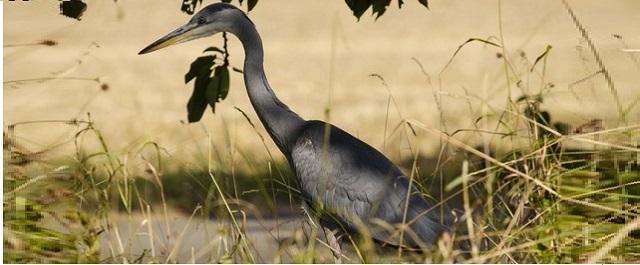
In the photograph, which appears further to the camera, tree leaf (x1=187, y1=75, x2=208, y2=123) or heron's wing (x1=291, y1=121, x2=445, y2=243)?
tree leaf (x1=187, y1=75, x2=208, y2=123)

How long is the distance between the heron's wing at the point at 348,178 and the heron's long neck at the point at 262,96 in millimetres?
148

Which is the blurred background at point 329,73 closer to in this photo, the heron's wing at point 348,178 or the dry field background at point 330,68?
the dry field background at point 330,68

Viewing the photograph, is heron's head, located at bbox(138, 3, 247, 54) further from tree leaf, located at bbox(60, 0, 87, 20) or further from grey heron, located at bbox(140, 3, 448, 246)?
tree leaf, located at bbox(60, 0, 87, 20)

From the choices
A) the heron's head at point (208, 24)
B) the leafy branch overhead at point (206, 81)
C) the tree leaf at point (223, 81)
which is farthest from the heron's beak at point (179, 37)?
the tree leaf at point (223, 81)

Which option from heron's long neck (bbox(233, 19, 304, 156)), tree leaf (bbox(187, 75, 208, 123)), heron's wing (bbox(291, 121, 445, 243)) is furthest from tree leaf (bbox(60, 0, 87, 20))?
heron's wing (bbox(291, 121, 445, 243))

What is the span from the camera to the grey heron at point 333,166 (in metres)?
5.40

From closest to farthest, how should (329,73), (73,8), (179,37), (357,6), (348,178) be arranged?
(357,6), (73,8), (348,178), (179,37), (329,73)

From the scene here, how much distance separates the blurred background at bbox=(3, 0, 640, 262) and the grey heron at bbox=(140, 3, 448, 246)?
2216 millimetres

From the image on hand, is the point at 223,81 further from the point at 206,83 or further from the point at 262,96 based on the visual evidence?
the point at 262,96

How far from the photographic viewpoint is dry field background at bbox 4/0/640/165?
11.3 m

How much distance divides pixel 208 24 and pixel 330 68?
819 cm

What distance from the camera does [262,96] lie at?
5949 mm

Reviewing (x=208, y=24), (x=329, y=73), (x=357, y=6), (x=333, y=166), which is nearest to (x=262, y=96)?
(x=208, y=24)

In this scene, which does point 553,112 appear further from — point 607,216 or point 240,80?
point 607,216
